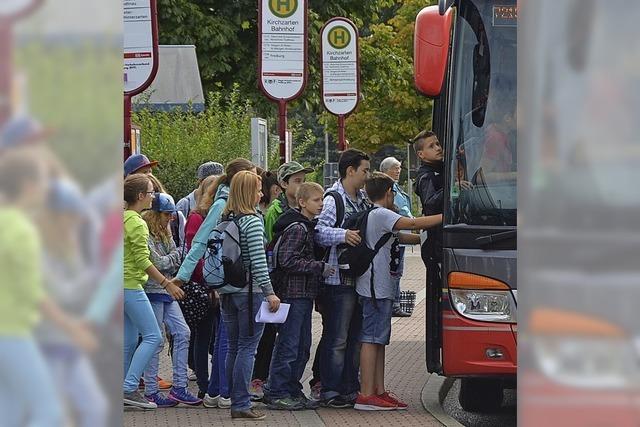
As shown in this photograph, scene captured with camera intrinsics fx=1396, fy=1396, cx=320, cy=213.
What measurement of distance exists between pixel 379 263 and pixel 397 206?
3.57m

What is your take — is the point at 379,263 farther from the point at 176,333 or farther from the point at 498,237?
the point at 176,333

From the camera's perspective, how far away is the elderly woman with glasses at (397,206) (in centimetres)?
1013

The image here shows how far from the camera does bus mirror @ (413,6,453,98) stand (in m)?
9.15

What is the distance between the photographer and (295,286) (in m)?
9.91

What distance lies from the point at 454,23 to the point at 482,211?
4.31ft

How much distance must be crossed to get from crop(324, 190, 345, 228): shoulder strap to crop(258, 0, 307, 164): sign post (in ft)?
19.8
